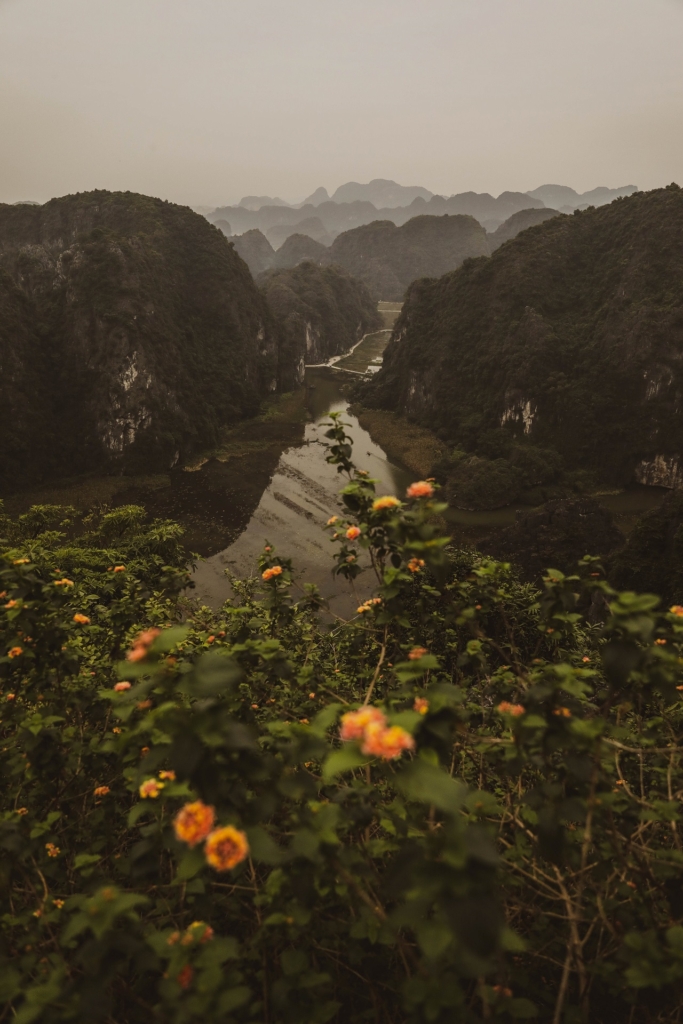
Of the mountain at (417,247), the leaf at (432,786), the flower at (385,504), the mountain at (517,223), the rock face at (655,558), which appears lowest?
the rock face at (655,558)

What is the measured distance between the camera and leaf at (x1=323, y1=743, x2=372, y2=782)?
168 centimetres

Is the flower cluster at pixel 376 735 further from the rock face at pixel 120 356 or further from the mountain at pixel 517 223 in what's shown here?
the mountain at pixel 517 223

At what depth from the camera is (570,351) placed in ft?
160

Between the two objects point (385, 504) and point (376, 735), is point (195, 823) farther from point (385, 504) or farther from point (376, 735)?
point (385, 504)

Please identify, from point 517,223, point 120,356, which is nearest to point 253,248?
point 517,223

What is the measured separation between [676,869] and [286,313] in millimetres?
92581

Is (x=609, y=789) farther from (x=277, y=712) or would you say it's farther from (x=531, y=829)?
(x=277, y=712)

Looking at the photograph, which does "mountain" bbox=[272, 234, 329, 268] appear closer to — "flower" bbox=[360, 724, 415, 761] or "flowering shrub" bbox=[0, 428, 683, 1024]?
"flowering shrub" bbox=[0, 428, 683, 1024]

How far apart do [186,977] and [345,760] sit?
984mm

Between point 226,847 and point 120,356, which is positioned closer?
point 226,847

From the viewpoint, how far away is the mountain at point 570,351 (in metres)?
42.1

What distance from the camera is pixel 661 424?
4100 cm

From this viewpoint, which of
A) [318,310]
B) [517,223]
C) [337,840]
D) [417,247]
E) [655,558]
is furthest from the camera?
Answer: [517,223]

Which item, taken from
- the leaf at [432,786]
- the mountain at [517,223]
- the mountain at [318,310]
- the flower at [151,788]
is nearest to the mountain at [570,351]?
the mountain at [318,310]
